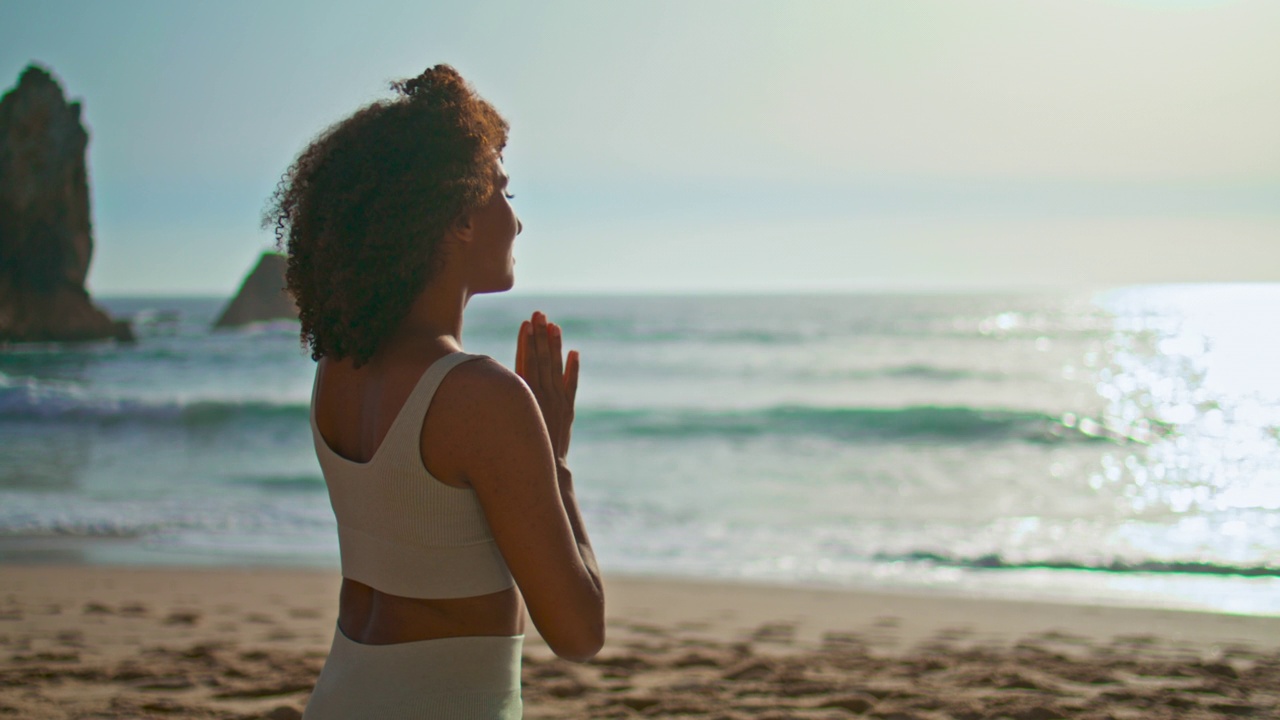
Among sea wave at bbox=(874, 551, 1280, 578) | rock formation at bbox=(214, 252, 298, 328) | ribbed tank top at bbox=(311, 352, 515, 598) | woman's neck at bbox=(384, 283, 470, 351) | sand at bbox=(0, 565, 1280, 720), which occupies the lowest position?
sand at bbox=(0, 565, 1280, 720)

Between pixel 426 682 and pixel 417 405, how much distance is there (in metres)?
0.38

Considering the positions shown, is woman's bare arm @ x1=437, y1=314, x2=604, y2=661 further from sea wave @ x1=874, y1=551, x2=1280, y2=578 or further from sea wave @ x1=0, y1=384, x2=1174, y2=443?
sea wave @ x1=0, y1=384, x2=1174, y2=443

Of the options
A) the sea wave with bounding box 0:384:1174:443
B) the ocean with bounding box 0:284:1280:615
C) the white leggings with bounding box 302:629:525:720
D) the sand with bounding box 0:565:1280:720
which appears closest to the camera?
the white leggings with bounding box 302:629:525:720

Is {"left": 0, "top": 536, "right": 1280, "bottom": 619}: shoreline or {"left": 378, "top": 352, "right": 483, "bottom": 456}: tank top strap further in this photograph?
{"left": 0, "top": 536, "right": 1280, "bottom": 619}: shoreline

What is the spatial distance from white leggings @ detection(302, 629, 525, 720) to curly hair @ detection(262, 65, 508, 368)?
0.40m

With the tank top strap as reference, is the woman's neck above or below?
above

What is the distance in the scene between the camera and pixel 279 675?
171 inches

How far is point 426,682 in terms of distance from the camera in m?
1.29

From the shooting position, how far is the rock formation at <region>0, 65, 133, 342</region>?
115 ft

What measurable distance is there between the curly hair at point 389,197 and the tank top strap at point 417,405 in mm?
137

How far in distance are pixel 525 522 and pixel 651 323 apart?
52.7m

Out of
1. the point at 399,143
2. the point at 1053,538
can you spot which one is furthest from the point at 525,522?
the point at 1053,538

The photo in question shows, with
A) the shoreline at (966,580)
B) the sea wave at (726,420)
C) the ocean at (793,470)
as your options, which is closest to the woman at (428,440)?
the shoreline at (966,580)

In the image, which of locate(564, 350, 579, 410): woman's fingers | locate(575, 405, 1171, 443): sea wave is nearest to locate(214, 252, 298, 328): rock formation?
locate(575, 405, 1171, 443): sea wave
